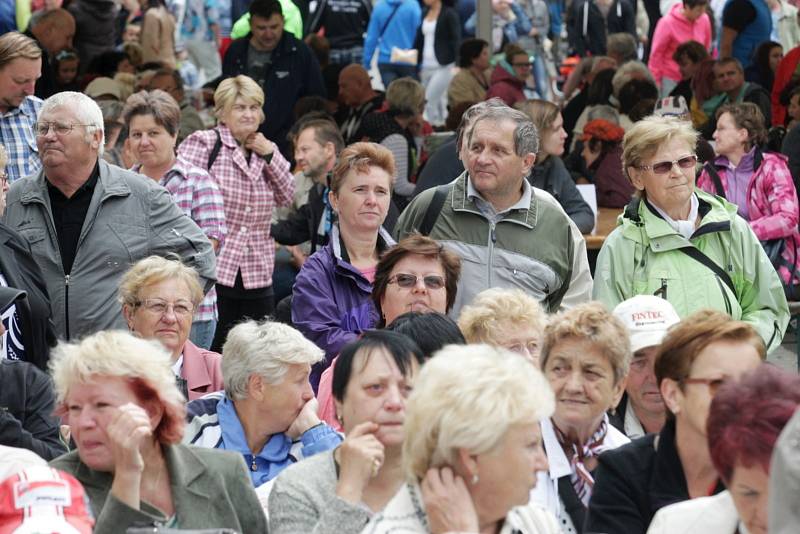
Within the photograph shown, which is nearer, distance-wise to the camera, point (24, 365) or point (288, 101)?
point (24, 365)

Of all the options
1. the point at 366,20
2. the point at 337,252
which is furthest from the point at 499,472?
the point at 366,20

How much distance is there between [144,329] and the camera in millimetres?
5871

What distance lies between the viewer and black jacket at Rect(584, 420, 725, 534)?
418cm

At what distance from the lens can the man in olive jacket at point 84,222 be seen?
6746 mm

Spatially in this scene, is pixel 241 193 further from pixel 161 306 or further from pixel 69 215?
pixel 161 306

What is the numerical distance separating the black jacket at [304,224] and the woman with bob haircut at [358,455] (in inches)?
174

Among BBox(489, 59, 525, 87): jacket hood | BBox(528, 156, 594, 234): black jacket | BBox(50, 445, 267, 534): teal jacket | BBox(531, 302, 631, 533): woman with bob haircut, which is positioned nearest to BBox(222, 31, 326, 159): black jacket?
BBox(489, 59, 525, 87): jacket hood

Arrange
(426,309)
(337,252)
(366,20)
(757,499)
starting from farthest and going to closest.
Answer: (366,20)
(337,252)
(426,309)
(757,499)

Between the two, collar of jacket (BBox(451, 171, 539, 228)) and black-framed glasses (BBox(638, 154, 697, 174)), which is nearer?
black-framed glasses (BBox(638, 154, 697, 174))

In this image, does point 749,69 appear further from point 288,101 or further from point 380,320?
point 380,320

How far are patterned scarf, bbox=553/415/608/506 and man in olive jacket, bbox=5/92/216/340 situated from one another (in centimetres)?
271

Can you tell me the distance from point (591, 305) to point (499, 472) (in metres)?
1.46

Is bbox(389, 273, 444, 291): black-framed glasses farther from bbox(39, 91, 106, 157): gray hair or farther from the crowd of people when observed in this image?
bbox(39, 91, 106, 157): gray hair

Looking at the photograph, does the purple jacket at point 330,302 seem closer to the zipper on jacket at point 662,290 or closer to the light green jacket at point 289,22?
the zipper on jacket at point 662,290
